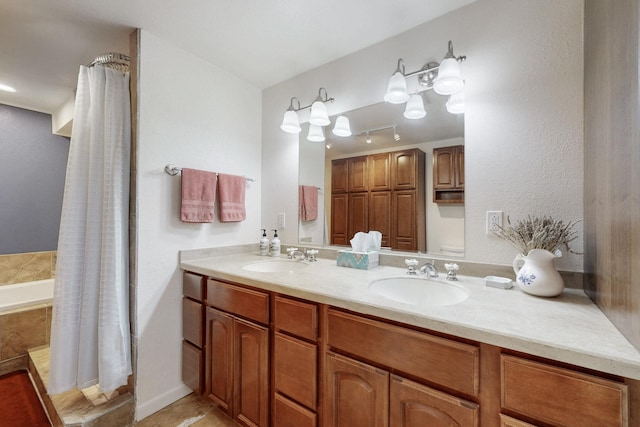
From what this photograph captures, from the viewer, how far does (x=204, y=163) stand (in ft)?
6.21

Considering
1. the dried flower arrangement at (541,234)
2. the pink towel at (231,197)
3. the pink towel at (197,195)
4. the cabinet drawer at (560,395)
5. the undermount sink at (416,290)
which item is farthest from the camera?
the pink towel at (231,197)

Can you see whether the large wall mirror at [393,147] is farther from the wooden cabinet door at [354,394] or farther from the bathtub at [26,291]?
the bathtub at [26,291]

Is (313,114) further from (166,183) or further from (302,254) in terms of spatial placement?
(166,183)

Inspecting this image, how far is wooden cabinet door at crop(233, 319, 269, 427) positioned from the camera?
128 centimetres

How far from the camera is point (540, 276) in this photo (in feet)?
3.30

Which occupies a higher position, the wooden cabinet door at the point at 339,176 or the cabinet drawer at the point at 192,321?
the wooden cabinet door at the point at 339,176

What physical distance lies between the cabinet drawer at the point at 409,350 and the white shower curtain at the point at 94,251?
1.25m

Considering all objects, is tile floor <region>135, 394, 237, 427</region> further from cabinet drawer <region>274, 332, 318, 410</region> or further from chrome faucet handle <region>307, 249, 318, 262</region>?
chrome faucet handle <region>307, 249, 318, 262</region>

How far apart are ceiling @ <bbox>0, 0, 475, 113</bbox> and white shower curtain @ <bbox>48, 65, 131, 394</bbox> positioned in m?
0.29

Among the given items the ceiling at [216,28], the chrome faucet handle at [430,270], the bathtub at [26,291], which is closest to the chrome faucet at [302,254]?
the chrome faucet handle at [430,270]

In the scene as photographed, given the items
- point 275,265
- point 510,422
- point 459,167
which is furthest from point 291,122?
point 510,422

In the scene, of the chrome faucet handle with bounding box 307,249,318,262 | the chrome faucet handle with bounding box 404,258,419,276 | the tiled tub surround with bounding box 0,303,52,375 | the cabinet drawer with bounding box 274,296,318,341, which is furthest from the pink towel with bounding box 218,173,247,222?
the tiled tub surround with bounding box 0,303,52,375

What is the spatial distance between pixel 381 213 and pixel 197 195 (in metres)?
1.21

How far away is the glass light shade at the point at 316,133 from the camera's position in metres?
1.92
